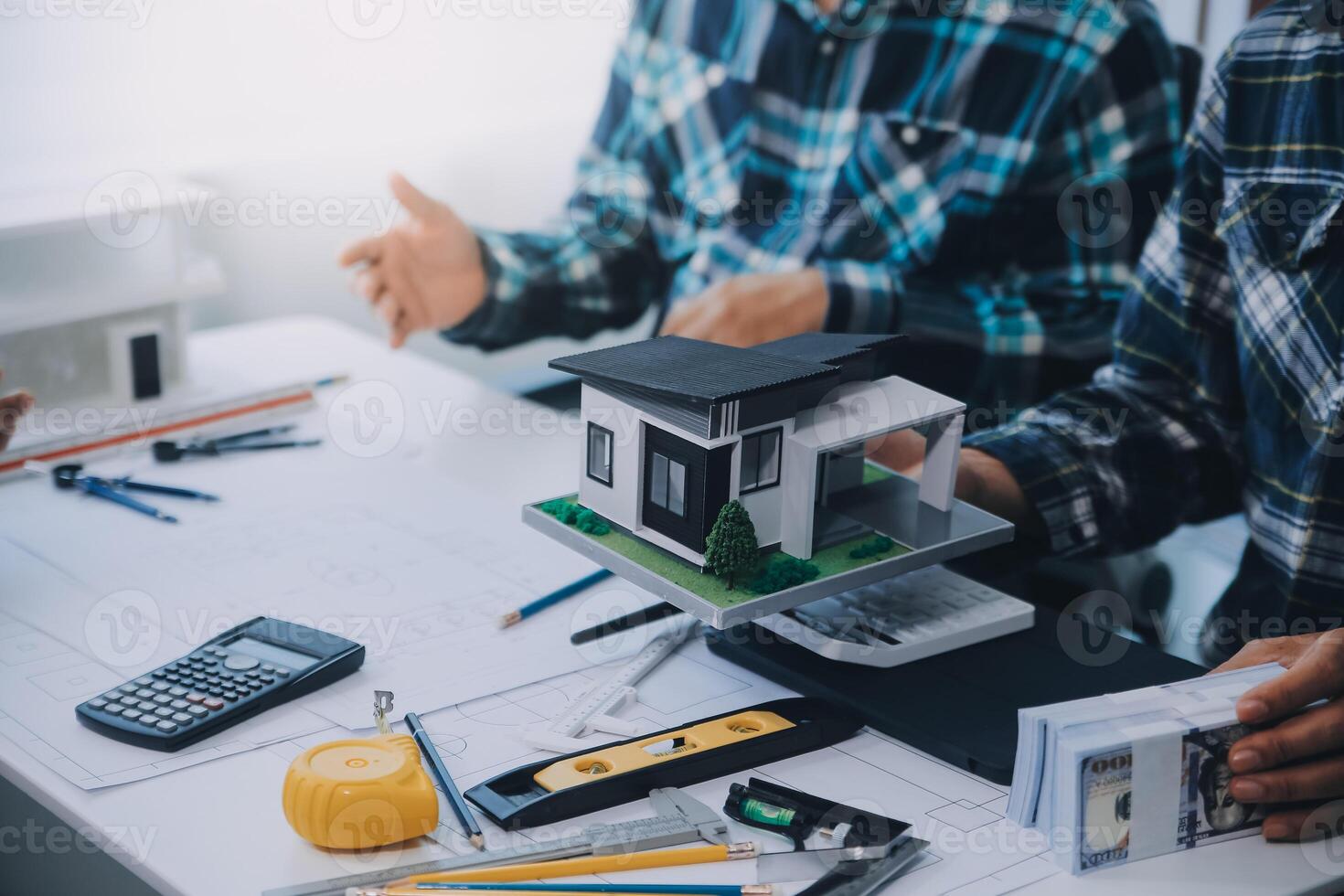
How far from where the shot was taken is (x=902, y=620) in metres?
1.02

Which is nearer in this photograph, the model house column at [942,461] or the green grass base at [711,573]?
the green grass base at [711,573]

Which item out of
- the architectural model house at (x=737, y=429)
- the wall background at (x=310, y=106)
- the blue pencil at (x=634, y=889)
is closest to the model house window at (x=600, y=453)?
the architectural model house at (x=737, y=429)

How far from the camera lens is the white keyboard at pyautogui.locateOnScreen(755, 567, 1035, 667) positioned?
3.23 feet

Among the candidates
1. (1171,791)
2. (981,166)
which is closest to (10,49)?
(981,166)

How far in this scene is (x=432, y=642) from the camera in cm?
105

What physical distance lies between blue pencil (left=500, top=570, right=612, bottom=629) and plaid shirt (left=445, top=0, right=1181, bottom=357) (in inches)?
Answer: 22.5

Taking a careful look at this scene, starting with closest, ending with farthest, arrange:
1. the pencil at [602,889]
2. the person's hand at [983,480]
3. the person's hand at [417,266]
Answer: the pencil at [602,889] < the person's hand at [983,480] < the person's hand at [417,266]

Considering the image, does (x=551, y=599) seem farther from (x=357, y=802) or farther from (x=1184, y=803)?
(x=1184, y=803)

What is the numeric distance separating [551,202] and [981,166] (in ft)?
2.95

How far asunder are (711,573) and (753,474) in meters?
0.07

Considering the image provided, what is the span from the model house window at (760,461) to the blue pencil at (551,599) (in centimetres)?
20

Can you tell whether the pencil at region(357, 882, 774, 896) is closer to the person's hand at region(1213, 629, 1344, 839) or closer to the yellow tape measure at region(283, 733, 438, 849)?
the yellow tape measure at region(283, 733, 438, 849)

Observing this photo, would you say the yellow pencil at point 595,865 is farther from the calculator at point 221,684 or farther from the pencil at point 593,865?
the calculator at point 221,684

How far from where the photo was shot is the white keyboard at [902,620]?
3.23 feet
